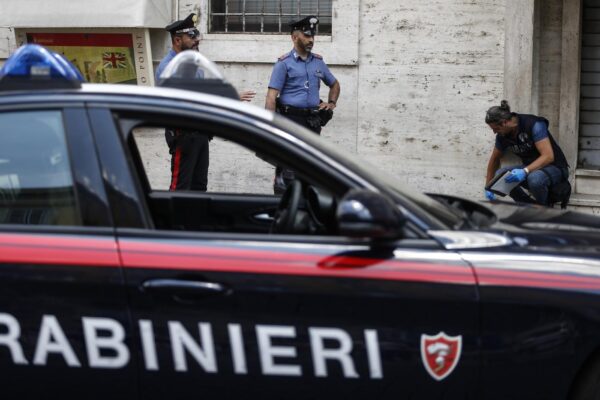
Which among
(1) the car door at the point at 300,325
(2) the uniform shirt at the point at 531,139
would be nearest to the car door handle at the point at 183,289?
(1) the car door at the point at 300,325

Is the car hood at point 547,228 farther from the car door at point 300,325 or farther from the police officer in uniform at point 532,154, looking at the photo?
the police officer in uniform at point 532,154

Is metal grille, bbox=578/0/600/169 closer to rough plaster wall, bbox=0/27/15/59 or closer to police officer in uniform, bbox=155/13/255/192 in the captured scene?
police officer in uniform, bbox=155/13/255/192

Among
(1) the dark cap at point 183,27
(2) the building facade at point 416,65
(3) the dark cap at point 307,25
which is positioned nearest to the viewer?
(1) the dark cap at point 183,27

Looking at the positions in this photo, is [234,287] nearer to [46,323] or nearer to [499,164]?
[46,323]

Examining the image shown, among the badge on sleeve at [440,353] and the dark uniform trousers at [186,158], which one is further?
the dark uniform trousers at [186,158]

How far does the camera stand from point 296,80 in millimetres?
10047

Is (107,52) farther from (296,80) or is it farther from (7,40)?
(296,80)

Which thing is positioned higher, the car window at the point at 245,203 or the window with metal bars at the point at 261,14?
the window with metal bars at the point at 261,14

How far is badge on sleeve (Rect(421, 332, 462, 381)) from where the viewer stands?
12.2ft

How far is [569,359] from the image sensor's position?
3.73 meters

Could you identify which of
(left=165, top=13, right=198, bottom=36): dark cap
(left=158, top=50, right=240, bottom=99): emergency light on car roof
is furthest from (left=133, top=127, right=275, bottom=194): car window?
(left=158, top=50, right=240, bottom=99): emergency light on car roof

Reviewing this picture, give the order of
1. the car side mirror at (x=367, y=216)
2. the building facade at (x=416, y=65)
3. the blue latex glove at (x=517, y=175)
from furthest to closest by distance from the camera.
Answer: the building facade at (x=416, y=65), the blue latex glove at (x=517, y=175), the car side mirror at (x=367, y=216)

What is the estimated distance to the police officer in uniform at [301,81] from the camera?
9.98 meters

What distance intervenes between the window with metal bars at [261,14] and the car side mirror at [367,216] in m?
7.33
